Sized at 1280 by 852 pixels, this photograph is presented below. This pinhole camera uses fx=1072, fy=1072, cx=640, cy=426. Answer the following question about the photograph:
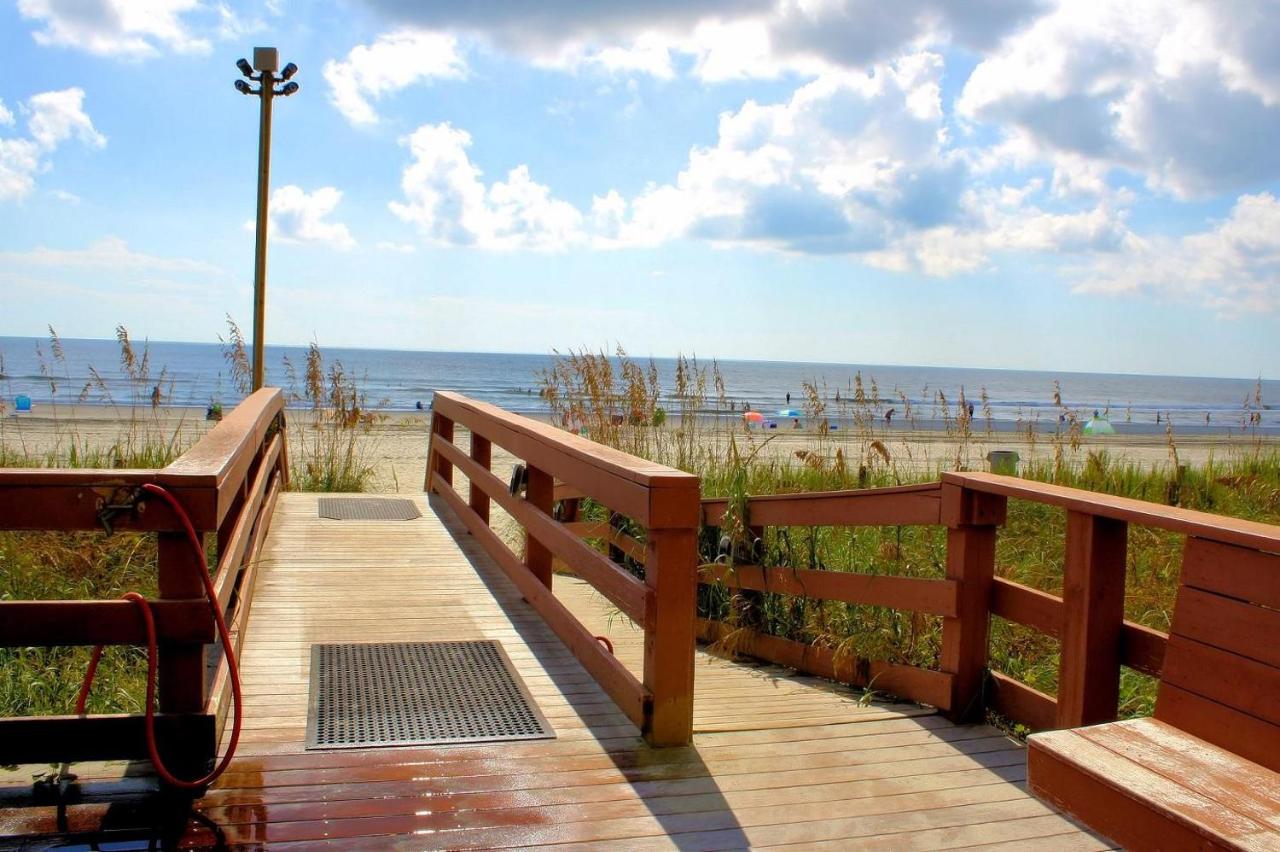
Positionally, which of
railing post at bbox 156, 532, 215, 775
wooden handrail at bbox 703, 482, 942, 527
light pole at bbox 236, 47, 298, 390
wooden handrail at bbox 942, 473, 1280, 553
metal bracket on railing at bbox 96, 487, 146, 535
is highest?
light pole at bbox 236, 47, 298, 390

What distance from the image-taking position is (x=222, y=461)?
306 centimetres

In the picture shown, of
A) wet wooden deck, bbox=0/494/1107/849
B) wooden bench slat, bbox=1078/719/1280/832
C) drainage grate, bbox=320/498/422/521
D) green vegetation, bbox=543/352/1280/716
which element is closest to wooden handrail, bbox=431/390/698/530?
→ wet wooden deck, bbox=0/494/1107/849

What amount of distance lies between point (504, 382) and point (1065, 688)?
66.7 m

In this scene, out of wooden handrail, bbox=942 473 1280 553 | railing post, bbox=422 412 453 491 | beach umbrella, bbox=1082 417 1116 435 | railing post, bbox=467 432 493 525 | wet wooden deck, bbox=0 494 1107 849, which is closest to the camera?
wooden handrail, bbox=942 473 1280 553

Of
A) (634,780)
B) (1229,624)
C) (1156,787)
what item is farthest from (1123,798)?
(634,780)

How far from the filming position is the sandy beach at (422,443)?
12289 millimetres

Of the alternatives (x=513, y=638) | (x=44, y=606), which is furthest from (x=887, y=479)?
(x=44, y=606)

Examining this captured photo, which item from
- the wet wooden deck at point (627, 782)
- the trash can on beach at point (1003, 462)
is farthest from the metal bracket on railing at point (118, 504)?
the trash can on beach at point (1003, 462)

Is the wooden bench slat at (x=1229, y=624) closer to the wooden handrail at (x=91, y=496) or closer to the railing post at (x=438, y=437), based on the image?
the wooden handrail at (x=91, y=496)

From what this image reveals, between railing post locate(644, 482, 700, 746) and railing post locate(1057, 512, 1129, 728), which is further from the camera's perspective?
railing post locate(644, 482, 700, 746)

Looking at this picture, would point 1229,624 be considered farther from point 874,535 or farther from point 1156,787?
point 874,535

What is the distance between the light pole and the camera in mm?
8781

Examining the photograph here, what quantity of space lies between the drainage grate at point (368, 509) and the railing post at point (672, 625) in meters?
4.51

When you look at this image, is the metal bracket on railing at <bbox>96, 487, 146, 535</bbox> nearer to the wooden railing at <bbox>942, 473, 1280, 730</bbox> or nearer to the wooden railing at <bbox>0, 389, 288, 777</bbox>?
the wooden railing at <bbox>0, 389, 288, 777</bbox>
